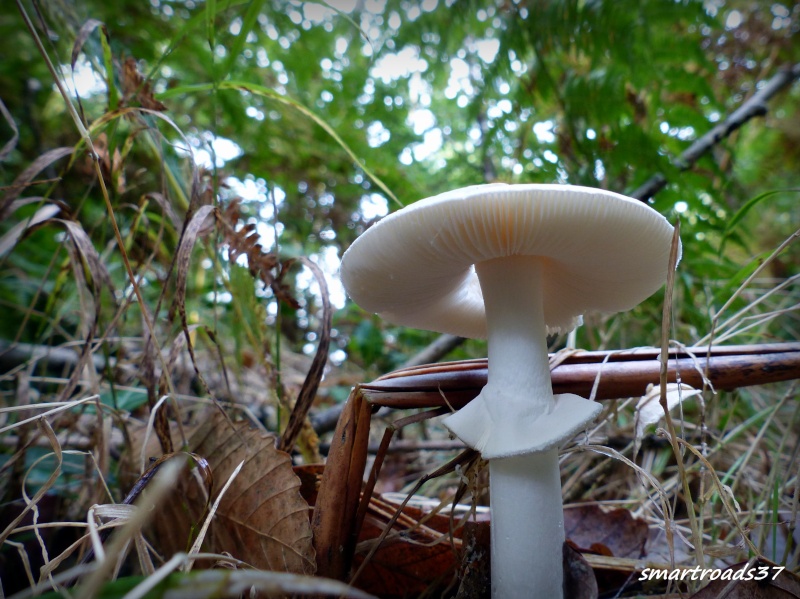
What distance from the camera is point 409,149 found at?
3408 mm

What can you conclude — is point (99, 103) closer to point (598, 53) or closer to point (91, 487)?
point (91, 487)

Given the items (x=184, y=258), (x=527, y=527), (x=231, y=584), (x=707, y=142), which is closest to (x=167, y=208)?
(x=184, y=258)

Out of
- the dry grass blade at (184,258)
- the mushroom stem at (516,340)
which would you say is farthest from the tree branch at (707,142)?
the dry grass blade at (184,258)

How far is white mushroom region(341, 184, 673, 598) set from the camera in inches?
34.9

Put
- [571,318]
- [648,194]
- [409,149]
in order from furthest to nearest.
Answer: [409,149] → [648,194] → [571,318]

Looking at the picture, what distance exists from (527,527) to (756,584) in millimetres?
448

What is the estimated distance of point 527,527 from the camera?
1.01m

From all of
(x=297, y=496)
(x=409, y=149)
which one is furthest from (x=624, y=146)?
(x=297, y=496)

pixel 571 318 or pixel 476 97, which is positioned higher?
pixel 476 97

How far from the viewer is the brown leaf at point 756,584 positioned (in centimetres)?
92

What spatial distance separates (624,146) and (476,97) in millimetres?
888

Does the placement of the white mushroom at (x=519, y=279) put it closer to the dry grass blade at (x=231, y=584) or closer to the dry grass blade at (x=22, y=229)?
the dry grass blade at (x=231, y=584)

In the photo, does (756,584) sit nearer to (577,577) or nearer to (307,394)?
(577,577)

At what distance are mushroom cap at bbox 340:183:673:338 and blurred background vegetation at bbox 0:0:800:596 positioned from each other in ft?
1.45
